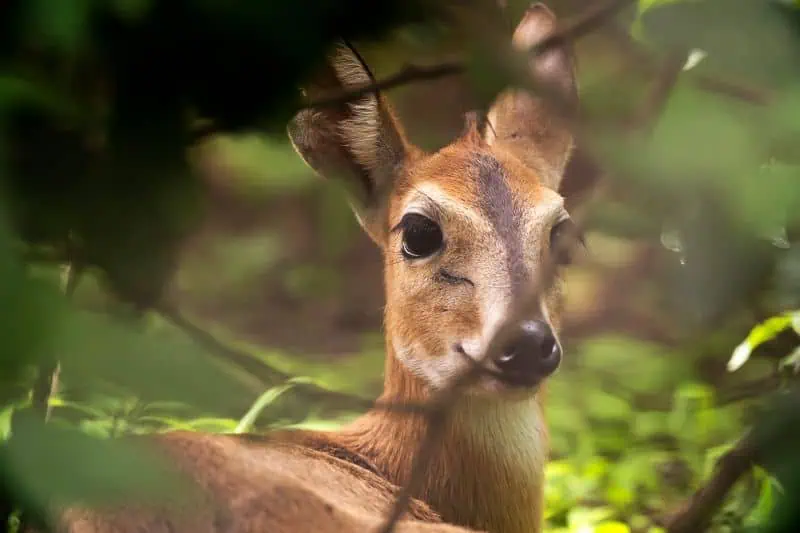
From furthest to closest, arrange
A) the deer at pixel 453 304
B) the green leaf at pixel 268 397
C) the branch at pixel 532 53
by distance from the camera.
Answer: the deer at pixel 453 304, the green leaf at pixel 268 397, the branch at pixel 532 53

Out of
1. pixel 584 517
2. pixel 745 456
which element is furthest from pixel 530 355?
pixel 584 517

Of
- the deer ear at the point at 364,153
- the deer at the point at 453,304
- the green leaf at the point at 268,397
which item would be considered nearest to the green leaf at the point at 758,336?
the deer at the point at 453,304

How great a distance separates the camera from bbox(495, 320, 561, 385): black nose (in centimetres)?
116

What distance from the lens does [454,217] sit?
1430 mm

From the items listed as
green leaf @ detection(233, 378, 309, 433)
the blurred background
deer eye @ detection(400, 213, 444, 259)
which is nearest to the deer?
deer eye @ detection(400, 213, 444, 259)

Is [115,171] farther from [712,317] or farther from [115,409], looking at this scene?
[712,317]

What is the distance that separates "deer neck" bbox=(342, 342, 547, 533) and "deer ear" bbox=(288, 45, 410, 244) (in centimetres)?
21

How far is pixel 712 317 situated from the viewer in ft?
2.99

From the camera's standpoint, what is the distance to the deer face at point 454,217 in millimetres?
1323

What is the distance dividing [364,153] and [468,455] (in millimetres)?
448

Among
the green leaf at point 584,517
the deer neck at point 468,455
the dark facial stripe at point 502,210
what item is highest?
the dark facial stripe at point 502,210

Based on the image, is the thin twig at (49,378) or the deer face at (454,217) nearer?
the thin twig at (49,378)

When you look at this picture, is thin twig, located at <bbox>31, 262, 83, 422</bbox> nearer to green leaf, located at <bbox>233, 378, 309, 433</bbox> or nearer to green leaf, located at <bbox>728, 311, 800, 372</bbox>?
green leaf, located at <bbox>233, 378, 309, 433</bbox>

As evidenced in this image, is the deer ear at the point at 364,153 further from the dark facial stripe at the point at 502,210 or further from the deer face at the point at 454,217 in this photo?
the dark facial stripe at the point at 502,210
